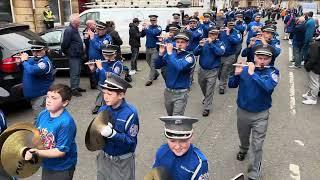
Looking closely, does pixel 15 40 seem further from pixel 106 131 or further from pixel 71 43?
pixel 106 131

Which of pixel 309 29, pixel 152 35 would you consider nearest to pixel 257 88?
pixel 152 35

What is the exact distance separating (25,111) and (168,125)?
6232 millimetres

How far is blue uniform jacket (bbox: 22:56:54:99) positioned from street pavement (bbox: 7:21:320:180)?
1.22 metres

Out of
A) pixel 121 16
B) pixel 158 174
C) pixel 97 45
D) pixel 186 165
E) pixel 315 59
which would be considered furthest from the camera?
pixel 121 16

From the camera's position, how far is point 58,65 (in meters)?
11.0

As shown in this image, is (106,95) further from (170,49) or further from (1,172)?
(170,49)

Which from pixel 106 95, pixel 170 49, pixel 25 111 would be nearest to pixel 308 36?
pixel 170 49

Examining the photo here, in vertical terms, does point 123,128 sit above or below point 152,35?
below

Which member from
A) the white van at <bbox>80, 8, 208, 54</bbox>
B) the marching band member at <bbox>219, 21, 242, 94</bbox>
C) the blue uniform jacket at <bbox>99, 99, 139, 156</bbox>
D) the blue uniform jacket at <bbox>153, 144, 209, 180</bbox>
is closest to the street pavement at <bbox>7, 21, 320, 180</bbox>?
the marching band member at <bbox>219, 21, 242, 94</bbox>

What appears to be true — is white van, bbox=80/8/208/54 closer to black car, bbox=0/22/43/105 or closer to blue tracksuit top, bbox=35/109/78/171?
black car, bbox=0/22/43/105

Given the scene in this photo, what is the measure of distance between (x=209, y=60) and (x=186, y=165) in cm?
552

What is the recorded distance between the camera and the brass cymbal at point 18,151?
3227mm

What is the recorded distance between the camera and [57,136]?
3.62m

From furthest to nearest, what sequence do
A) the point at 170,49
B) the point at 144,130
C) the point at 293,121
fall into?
the point at 293,121 → the point at 144,130 → the point at 170,49
